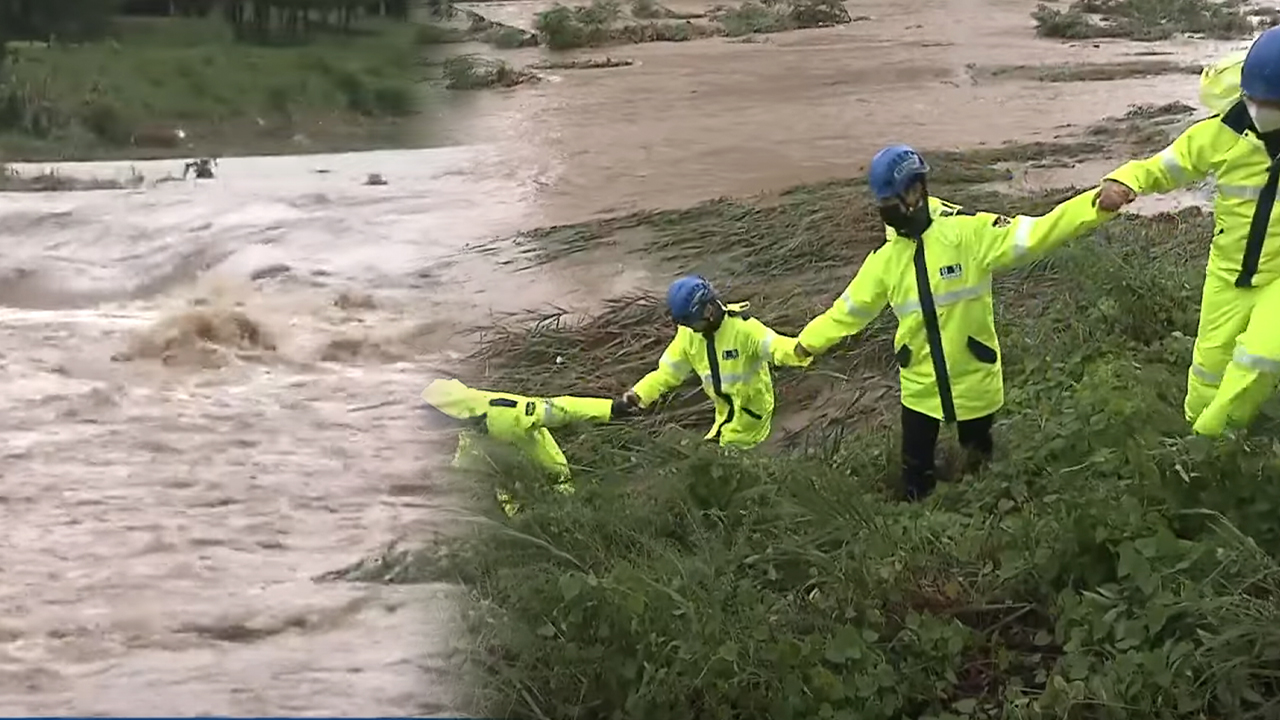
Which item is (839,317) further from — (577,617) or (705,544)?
(577,617)

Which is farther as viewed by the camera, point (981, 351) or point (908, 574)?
point (981, 351)

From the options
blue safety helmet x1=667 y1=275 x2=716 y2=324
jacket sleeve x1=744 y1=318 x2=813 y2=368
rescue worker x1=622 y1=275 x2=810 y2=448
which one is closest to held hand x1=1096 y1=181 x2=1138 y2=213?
jacket sleeve x1=744 y1=318 x2=813 y2=368

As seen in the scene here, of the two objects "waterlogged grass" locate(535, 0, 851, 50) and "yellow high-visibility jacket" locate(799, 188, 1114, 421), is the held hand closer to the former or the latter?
"yellow high-visibility jacket" locate(799, 188, 1114, 421)

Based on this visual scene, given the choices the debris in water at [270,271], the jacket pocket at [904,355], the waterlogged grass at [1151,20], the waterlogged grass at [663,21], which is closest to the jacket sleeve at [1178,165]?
the jacket pocket at [904,355]

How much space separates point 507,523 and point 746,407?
60.2 inches

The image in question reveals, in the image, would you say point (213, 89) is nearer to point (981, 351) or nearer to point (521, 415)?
point (521, 415)

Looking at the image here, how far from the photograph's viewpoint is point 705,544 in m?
3.50

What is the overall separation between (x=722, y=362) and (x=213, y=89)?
6.68 feet

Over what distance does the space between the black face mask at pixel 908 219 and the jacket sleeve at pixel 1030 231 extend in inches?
5.1

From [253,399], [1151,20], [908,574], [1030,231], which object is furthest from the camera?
[1151,20]

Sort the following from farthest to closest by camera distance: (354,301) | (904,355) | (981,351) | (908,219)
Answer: (354,301), (904,355), (981,351), (908,219)

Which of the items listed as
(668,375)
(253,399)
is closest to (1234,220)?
(668,375)

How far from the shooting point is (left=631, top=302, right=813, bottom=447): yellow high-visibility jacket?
14.7ft

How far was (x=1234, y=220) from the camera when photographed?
3340 millimetres
